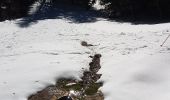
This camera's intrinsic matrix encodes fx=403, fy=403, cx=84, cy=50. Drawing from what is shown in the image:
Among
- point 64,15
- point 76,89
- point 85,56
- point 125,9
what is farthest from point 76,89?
point 125,9

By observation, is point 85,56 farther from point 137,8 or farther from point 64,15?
point 137,8

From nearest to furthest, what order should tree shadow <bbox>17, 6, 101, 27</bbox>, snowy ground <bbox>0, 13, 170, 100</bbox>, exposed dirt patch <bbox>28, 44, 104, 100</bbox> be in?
exposed dirt patch <bbox>28, 44, 104, 100</bbox> < snowy ground <bbox>0, 13, 170, 100</bbox> < tree shadow <bbox>17, 6, 101, 27</bbox>

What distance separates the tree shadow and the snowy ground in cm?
89

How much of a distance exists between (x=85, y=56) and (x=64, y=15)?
36.3 feet

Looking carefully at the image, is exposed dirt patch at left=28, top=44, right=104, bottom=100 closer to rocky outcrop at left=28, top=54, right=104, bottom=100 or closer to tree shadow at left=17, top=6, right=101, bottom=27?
rocky outcrop at left=28, top=54, right=104, bottom=100

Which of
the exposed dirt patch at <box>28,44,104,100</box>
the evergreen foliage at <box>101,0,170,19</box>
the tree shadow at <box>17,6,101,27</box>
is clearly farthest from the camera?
the evergreen foliage at <box>101,0,170,19</box>

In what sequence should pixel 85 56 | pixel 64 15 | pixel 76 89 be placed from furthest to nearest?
1. pixel 64 15
2. pixel 85 56
3. pixel 76 89

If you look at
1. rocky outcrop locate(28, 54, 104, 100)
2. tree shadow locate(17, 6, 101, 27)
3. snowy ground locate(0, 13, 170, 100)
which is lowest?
rocky outcrop locate(28, 54, 104, 100)

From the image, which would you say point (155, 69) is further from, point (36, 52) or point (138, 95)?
point (36, 52)

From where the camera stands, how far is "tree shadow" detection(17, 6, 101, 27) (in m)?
27.1

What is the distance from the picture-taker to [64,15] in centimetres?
2938

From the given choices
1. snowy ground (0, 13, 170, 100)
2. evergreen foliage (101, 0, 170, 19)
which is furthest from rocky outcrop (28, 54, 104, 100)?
evergreen foliage (101, 0, 170, 19)

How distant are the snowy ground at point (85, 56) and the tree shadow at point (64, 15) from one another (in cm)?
89

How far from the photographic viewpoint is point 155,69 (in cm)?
1563
